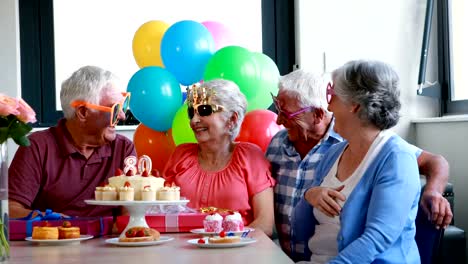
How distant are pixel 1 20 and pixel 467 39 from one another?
2782 millimetres

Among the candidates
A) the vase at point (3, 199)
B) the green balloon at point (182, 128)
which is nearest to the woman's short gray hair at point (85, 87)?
the green balloon at point (182, 128)

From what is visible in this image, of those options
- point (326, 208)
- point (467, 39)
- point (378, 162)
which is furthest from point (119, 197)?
point (467, 39)

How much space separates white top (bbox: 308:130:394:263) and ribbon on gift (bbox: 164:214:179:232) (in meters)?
0.46

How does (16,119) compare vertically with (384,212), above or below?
above

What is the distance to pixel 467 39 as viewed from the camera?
14.1 ft

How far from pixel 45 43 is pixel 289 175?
2.58 metres

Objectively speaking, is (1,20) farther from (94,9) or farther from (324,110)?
(324,110)

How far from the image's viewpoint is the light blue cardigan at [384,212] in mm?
2186

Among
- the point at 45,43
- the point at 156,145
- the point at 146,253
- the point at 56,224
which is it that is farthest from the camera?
the point at 45,43

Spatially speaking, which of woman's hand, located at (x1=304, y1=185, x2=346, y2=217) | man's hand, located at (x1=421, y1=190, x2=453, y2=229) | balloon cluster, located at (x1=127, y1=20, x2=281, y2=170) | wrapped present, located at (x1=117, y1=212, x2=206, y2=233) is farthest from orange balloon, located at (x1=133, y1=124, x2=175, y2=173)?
man's hand, located at (x1=421, y1=190, x2=453, y2=229)

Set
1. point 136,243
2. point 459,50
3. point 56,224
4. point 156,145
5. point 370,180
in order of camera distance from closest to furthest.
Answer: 1. point 136,243
2. point 370,180
3. point 56,224
4. point 156,145
5. point 459,50

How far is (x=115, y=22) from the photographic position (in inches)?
196

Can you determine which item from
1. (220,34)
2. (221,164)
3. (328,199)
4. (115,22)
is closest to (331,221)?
(328,199)

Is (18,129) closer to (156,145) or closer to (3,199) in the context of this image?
(3,199)
